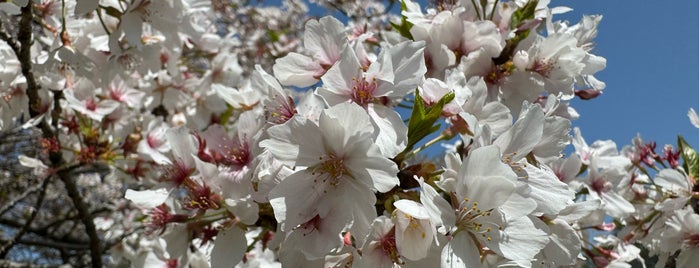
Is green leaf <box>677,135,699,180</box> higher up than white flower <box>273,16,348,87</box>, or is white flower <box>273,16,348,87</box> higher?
white flower <box>273,16,348,87</box>

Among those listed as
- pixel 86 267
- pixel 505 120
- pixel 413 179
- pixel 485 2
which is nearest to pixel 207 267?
pixel 413 179

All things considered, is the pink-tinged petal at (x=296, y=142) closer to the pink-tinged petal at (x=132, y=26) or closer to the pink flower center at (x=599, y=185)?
the pink-tinged petal at (x=132, y=26)

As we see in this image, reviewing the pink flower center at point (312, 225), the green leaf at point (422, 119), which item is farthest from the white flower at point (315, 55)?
the pink flower center at point (312, 225)

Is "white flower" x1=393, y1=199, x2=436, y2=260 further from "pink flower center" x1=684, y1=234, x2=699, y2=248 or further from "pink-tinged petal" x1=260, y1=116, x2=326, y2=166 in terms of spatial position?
"pink flower center" x1=684, y1=234, x2=699, y2=248

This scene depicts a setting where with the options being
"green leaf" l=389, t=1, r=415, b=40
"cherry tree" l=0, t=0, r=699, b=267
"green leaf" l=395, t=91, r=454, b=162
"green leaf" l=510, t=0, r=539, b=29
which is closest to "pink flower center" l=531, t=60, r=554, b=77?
"cherry tree" l=0, t=0, r=699, b=267

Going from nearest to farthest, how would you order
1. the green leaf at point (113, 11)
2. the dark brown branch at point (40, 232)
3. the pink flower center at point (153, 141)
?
the green leaf at point (113, 11) → the pink flower center at point (153, 141) → the dark brown branch at point (40, 232)

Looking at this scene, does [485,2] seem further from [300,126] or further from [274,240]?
[274,240]
